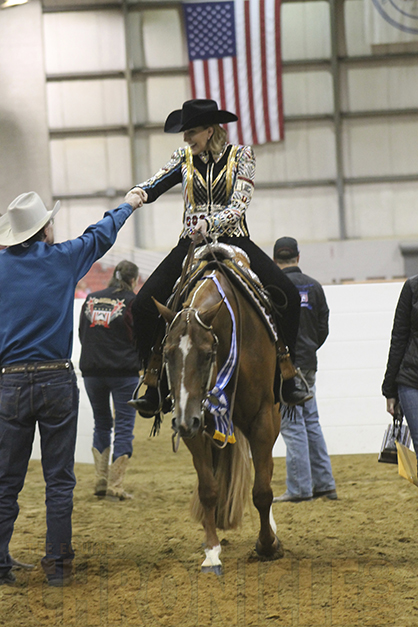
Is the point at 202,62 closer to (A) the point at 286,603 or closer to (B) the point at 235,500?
(B) the point at 235,500

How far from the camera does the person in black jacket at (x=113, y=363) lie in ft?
20.7

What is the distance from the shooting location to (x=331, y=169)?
54.9 ft

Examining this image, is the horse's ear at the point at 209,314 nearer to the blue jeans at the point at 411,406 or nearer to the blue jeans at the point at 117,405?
the blue jeans at the point at 411,406

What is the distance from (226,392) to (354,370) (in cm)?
431

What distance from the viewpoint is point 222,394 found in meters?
3.73

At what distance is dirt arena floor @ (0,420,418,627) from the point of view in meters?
3.24

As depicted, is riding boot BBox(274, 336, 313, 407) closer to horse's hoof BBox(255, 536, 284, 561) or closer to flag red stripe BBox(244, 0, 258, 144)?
horse's hoof BBox(255, 536, 284, 561)

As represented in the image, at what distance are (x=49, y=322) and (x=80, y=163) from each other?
1383cm

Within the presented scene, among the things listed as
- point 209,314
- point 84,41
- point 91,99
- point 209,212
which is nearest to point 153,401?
point 209,314

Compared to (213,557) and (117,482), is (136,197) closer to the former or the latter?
(213,557)

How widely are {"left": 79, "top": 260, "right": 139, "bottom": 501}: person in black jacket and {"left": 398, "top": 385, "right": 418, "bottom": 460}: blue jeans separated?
2.90 metres

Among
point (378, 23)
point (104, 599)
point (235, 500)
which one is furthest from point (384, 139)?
point (104, 599)

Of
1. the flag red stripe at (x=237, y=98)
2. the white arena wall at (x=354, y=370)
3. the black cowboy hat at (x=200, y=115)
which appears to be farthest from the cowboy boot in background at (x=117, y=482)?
the flag red stripe at (x=237, y=98)

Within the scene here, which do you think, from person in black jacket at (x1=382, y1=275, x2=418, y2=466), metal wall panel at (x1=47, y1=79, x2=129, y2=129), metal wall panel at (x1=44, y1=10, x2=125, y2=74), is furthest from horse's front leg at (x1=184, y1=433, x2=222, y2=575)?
metal wall panel at (x1=44, y1=10, x2=125, y2=74)
